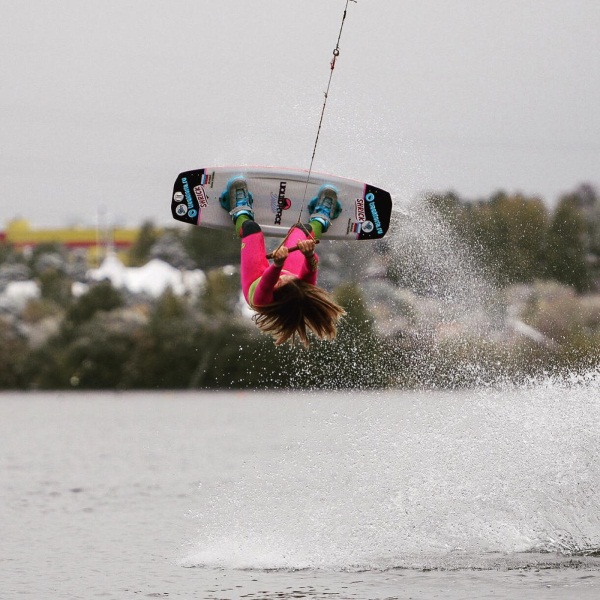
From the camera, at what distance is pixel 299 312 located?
34.3ft

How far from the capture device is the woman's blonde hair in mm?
10336

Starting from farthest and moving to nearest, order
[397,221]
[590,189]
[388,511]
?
1. [590,189]
2. [397,221]
3. [388,511]

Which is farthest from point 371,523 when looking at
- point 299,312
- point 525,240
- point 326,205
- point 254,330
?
point 254,330

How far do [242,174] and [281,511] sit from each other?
4242 millimetres

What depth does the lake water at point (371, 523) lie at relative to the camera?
1096cm

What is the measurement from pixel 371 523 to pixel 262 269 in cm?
384

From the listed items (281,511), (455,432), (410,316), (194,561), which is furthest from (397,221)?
(410,316)

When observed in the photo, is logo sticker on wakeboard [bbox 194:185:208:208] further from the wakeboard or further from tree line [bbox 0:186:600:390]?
tree line [bbox 0:186:600:390]

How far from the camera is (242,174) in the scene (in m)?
12.7

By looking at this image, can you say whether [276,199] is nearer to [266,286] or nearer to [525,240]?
[266,286]

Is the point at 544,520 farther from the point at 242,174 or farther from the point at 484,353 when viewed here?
the point at 484,353

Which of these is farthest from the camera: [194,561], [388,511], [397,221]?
[397,221]

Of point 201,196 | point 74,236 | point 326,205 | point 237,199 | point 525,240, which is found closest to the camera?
point 237,199

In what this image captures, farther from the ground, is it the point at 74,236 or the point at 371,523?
the point at 74,236
